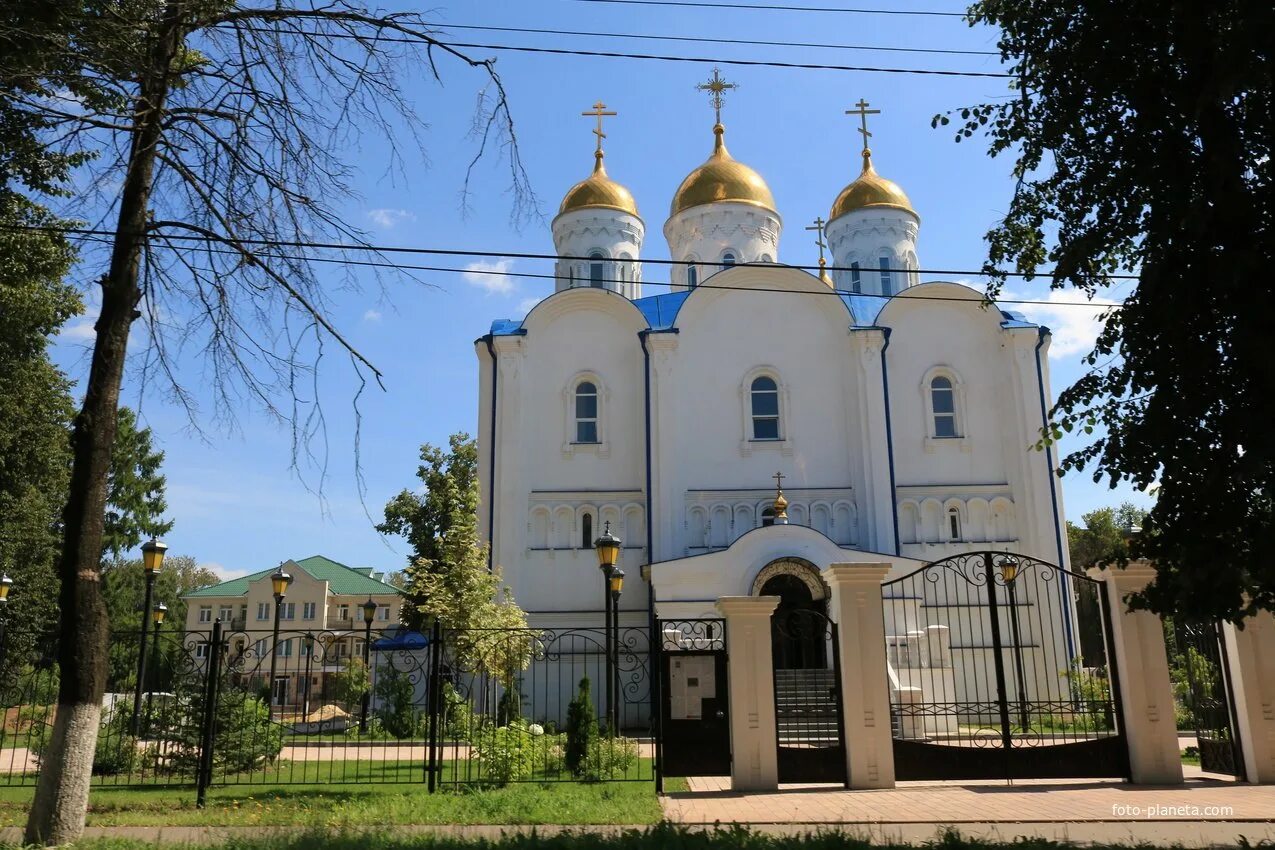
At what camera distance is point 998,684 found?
11.3 m

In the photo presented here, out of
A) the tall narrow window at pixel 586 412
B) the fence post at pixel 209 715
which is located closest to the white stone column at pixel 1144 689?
the fence post at pixel 209 715

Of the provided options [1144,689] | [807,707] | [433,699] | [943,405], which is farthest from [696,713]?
[943,405]

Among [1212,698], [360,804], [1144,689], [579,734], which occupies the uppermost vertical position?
[1144,689]

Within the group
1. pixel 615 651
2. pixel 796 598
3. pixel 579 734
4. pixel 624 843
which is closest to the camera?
pixel 624 843

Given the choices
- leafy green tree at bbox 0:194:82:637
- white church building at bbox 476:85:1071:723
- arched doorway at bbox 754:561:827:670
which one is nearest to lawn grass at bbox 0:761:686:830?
arched doorway at bbox 754:561:827:670

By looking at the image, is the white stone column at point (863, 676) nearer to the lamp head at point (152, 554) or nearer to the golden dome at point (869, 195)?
the lamp head at point (152, 554)

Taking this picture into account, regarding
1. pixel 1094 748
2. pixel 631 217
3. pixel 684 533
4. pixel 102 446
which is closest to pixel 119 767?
pixel 102 446

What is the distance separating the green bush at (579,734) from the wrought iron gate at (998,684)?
358 centimetres

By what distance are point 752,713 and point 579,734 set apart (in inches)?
96.2

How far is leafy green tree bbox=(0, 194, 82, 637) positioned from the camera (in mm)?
20755

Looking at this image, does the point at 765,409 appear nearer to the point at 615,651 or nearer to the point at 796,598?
the point at 796,598

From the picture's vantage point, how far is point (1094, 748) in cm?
1110

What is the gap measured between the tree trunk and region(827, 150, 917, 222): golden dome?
1020 inches

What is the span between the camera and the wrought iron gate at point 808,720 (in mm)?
11086
